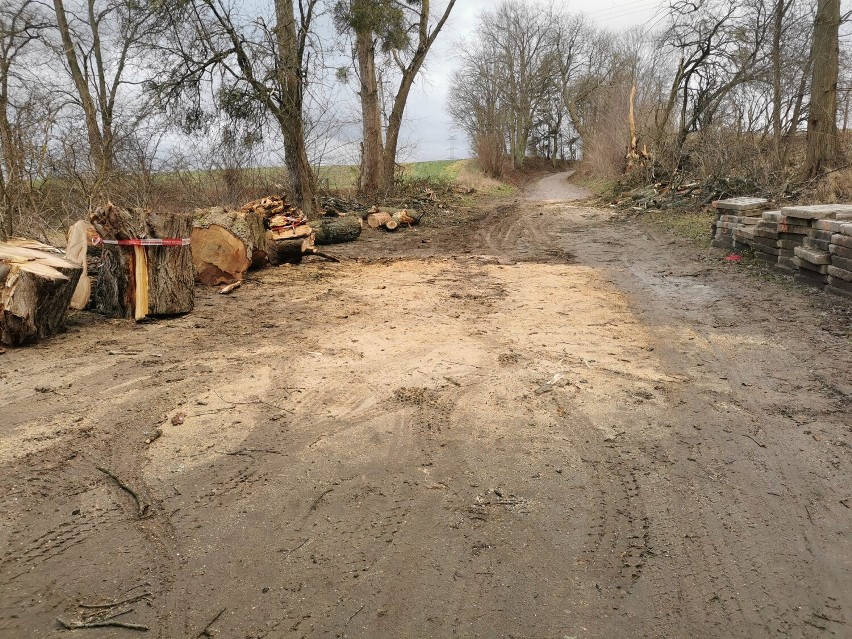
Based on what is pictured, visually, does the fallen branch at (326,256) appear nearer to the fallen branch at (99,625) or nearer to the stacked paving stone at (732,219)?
the stacked paving stone at (732,219)

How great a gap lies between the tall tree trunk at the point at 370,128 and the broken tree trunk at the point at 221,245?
32.1 feet

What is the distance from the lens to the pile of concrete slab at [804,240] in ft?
19.8

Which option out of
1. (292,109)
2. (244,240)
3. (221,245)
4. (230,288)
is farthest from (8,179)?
(292,109)

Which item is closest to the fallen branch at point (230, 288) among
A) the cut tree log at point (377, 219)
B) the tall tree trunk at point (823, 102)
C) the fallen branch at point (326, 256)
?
the fallen branch at point (326, 256)

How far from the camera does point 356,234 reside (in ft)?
40.0

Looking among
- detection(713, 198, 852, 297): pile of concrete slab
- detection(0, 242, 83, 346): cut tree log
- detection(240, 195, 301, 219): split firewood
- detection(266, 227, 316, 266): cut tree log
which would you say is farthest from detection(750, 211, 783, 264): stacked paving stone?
detection(0, 242, 83, 346): cut tree log

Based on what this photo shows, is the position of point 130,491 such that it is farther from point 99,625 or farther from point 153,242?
point 153,242

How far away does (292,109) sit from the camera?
11.7 m

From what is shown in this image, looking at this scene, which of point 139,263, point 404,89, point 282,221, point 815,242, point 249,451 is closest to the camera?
point 249,451

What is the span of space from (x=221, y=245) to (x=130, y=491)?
5.41 meters

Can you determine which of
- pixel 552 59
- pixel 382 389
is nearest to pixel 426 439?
pixel 382 389

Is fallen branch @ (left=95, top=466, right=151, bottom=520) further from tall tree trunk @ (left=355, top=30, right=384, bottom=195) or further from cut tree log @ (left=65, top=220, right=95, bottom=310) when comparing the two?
tall tree trunk @ (left=355, top=30, right=384, bottom=195)

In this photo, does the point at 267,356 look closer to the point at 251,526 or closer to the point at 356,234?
the point at 251,526

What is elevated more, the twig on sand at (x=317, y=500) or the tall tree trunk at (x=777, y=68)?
the tall tree trunk at (x=777, y=68)
